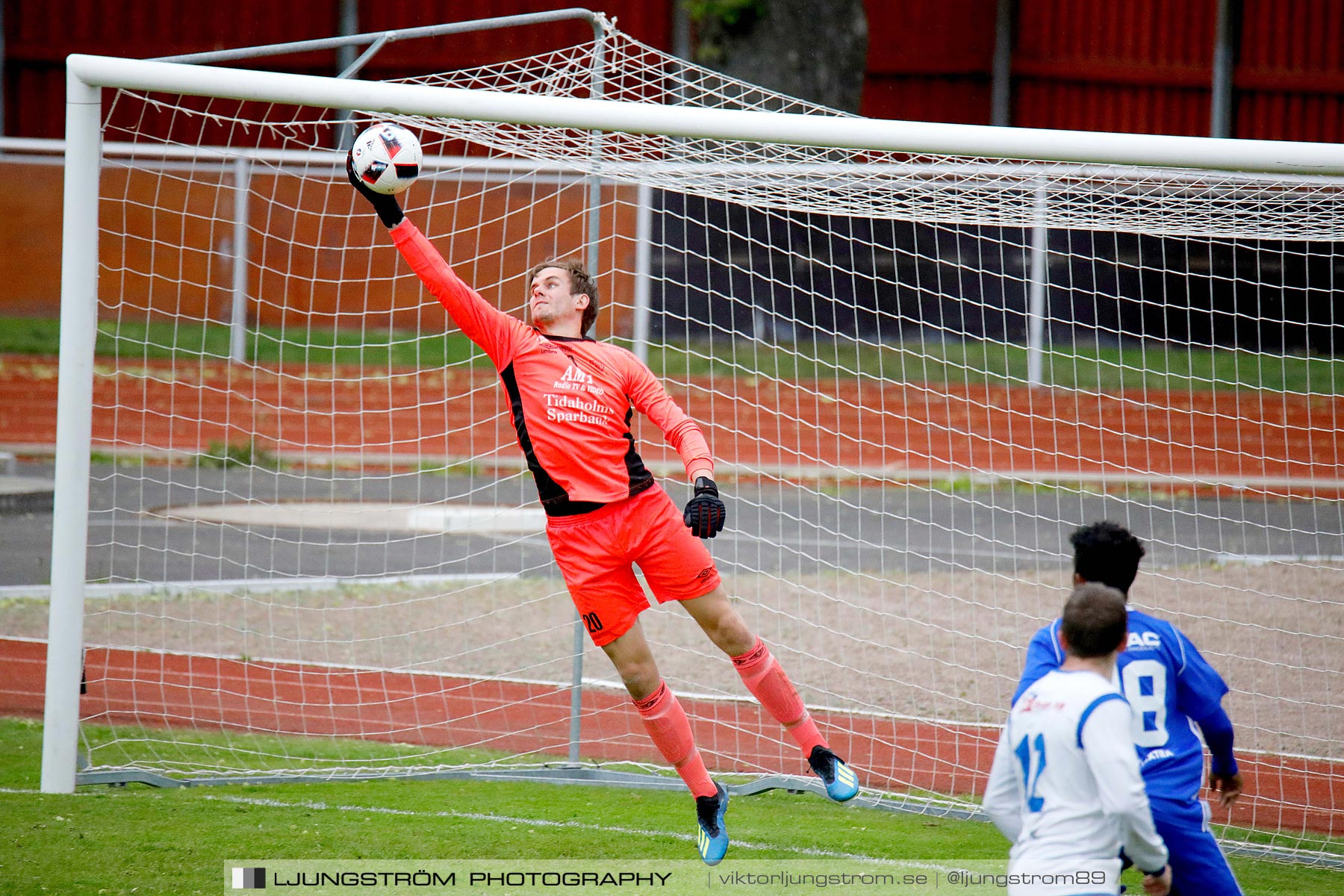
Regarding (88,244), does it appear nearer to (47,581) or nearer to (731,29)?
(47,581)

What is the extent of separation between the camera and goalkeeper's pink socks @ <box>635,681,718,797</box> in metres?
4.65

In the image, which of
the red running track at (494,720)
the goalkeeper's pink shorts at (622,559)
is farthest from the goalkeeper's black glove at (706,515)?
the red running track at (494,720)

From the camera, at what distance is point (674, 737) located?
15.3ft

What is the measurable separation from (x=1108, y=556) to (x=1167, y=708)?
0.44 metres

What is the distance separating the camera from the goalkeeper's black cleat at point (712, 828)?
4480 mm

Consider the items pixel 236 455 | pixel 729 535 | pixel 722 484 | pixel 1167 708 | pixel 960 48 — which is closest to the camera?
pixel 1167 708

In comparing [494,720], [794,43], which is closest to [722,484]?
[794,43]

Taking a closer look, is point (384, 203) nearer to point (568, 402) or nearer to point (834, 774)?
point (568, 402)

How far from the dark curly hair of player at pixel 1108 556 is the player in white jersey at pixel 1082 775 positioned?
1.23 feet

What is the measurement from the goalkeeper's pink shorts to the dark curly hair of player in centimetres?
164

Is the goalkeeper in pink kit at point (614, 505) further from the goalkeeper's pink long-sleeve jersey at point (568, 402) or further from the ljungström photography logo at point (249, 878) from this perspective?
the ljungström photography logo at point (249, 878)

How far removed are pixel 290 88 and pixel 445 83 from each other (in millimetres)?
1099

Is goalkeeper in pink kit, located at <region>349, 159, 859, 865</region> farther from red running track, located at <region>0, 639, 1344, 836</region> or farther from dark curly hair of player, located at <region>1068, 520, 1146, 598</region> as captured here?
red running track, located at <region>0, 639, 1344, 836</region>

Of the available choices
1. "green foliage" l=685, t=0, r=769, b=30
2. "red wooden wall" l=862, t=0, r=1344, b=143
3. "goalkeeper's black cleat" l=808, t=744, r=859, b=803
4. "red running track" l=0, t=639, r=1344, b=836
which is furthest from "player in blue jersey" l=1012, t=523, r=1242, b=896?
"red wooden wall" l=862, t=0, r=1344, b=143
